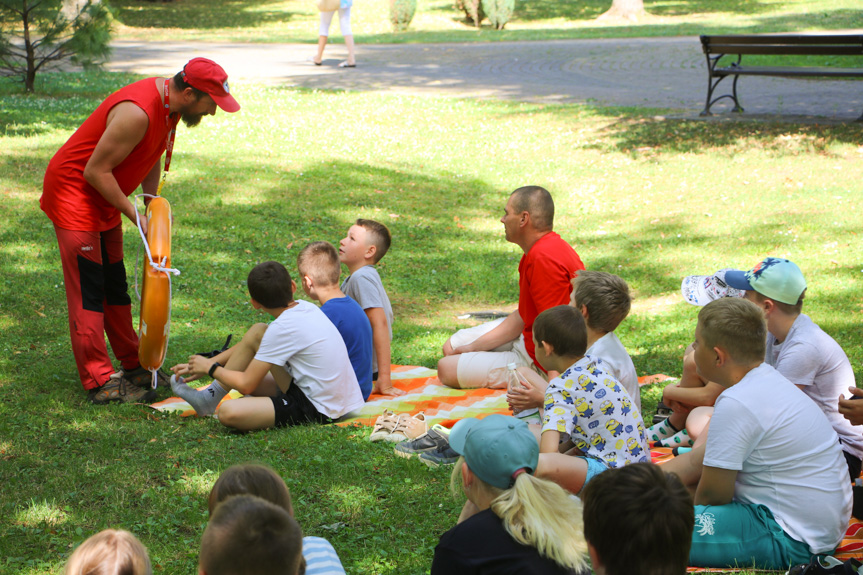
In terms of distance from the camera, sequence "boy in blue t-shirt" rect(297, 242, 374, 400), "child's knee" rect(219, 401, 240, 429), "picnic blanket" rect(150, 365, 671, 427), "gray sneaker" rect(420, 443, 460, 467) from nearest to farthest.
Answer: "gray sneaker" rect(420, 443, 460, 467) → "child's knee" rect(219, 401, 240, 429) → "picnic blanket" rect(150, 365, 671, 427) → "boy in blue t-shirt" rect(297, 242, 374, 400)

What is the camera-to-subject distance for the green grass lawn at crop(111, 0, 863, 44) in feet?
84.8

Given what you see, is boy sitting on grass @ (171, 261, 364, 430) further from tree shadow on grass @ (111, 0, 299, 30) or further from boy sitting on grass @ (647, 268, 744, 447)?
tree shadow on grass @ (111, 0, 299, 30)

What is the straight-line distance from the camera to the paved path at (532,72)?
597 inches

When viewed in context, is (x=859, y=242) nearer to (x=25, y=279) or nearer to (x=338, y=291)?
(x=338, y=291)

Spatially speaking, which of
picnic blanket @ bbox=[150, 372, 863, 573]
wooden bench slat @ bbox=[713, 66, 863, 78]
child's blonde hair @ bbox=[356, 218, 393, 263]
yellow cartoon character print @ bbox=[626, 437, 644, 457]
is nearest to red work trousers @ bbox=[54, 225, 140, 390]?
picnic blanket @ bbox=[150, 372, 863, 573]

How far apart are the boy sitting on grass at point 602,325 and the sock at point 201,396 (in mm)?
1953

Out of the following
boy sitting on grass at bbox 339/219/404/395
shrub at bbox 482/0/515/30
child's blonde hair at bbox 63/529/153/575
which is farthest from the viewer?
shrub at bbox 482/0/515/30

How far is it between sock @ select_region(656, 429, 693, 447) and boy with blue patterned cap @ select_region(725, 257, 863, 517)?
77 cm

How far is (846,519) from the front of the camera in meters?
3.34

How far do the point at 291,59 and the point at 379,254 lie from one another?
16.0 metres

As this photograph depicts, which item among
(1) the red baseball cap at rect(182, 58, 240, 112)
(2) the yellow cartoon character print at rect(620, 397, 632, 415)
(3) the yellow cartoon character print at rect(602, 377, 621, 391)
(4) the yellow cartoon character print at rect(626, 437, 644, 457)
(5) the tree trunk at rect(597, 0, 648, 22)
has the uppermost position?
(5) the tree trunk at rect(597, 0, 648, 22)

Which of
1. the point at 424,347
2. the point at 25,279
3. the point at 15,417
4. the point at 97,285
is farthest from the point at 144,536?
the point at 25,279

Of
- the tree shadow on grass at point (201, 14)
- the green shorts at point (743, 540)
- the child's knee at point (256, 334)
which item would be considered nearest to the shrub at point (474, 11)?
the tree shadow on grass at point (201, 14)

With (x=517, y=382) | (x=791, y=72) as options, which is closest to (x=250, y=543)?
(x=517, y=382)
